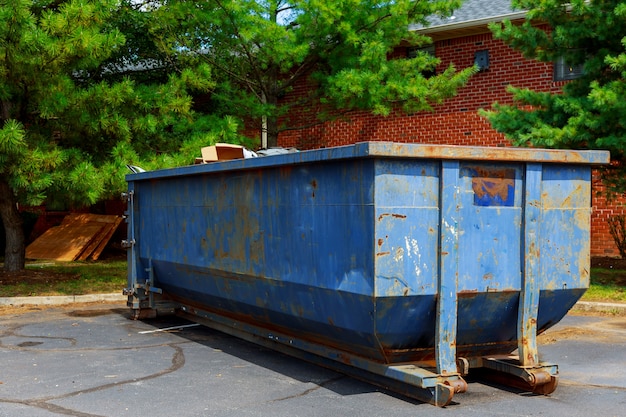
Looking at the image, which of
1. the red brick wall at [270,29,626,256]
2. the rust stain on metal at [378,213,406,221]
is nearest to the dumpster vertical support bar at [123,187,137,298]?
the rust stain on metal at [378,213,406,221]

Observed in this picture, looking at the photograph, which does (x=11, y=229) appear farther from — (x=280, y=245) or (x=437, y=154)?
(x=437, y=154)

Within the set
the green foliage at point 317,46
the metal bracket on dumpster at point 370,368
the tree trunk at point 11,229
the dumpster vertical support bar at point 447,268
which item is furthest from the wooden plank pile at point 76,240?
the dumpster vertical support bar at point 447,268

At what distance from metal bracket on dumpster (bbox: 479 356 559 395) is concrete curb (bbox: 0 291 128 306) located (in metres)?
7.19

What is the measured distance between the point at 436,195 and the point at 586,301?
236 inches

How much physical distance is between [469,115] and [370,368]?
1249 centimetres

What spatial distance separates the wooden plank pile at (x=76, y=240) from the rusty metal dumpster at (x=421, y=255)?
12.9 metres

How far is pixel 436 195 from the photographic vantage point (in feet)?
18.3

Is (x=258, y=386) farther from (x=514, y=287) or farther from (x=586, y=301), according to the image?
(x=586, y=301)

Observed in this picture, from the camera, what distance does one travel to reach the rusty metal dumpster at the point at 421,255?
545 centimetres

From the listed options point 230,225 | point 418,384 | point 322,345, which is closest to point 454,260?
point 418,384

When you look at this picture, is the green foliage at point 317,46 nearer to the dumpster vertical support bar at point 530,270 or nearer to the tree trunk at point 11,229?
the tree trunk at point 11,229

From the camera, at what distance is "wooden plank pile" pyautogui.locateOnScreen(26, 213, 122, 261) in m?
18.7

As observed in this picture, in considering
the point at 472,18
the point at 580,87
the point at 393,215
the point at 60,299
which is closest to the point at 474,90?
the point at 472,18

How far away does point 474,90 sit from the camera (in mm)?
17422
